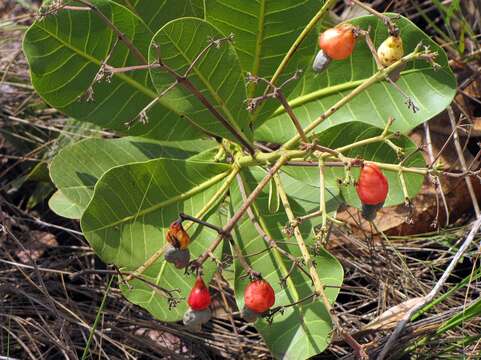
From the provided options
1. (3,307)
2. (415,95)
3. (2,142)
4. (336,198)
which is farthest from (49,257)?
(415,95)

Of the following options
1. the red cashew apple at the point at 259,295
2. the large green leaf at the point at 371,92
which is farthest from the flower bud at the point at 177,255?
the large green leaf at the point at 371,92

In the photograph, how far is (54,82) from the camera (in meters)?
1.93

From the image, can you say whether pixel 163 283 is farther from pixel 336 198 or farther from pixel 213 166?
pixel 336 198

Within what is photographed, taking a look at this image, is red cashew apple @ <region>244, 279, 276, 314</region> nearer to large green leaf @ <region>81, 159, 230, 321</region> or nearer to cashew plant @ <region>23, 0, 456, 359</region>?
cashew plant @ <region>23, 0, 456, 359</region>

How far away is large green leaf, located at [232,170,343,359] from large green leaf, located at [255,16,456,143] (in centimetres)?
23

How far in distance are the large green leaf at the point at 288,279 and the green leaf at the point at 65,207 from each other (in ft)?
1.58

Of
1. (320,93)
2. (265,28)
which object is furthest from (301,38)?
(320,93)

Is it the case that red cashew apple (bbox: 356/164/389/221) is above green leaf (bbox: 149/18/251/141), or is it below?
below

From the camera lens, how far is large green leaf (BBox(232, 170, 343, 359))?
186 cm

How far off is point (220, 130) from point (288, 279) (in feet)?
1.54

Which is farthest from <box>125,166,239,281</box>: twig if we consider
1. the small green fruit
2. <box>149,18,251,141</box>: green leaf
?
the small green fruit

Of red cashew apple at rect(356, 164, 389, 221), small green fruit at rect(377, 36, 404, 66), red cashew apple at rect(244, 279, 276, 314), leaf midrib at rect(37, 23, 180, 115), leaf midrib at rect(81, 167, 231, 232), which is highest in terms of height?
small green fruit at rect(377, 36, 404, 66)

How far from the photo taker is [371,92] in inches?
81.2

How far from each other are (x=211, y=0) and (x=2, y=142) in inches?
56.0
